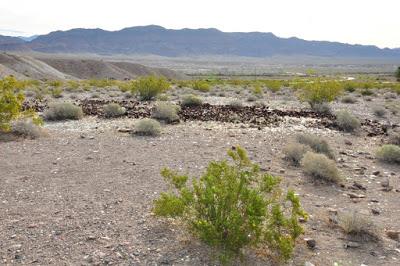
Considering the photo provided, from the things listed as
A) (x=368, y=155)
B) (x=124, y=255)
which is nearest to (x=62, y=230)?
(x=124, y=255)

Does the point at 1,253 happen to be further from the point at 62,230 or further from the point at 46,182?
the point at 46,182

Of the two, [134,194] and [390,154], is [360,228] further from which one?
[390,154]

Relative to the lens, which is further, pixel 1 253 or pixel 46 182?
pixel 46 182

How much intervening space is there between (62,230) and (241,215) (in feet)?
7.70

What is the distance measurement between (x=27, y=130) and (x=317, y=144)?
7.56 m

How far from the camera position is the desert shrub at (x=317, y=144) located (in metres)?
10.7

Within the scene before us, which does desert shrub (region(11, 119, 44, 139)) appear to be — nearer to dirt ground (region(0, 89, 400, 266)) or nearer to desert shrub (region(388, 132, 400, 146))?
dirt ground (region(0, 89, 400, 266))

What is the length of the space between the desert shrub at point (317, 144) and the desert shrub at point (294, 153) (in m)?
0.71

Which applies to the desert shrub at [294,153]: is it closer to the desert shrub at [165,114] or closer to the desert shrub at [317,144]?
the desert shrub at [317,144]

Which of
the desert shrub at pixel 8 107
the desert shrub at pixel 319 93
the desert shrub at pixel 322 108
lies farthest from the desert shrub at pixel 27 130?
the desert shrub at pixel 319 93

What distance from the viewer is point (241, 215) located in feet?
17.7

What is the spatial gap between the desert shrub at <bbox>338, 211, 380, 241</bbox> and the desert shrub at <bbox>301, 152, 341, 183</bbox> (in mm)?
2481

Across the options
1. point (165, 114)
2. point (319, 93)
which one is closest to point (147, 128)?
point (165, 114)

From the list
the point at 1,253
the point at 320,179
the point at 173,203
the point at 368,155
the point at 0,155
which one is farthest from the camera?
the point at 368,155
